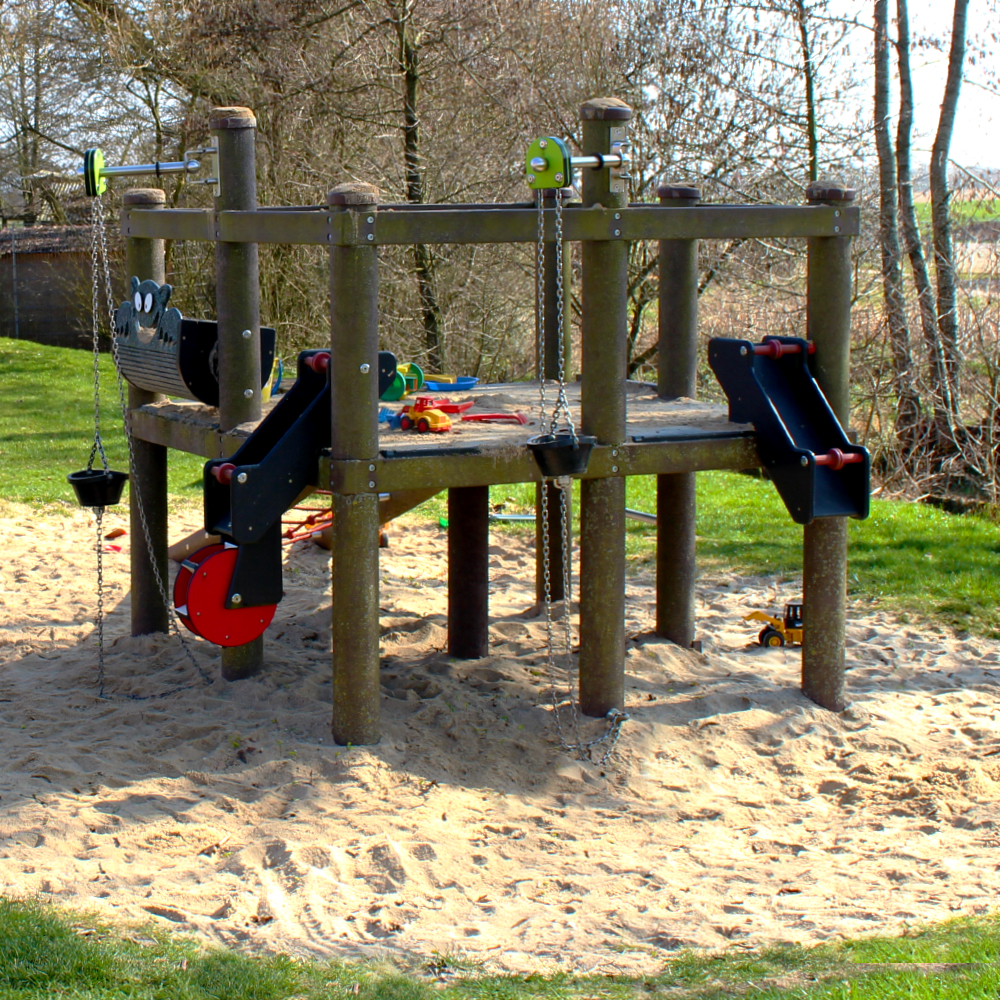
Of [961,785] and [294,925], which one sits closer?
[294,925]

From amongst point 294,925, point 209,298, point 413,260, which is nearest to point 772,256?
point 413,260

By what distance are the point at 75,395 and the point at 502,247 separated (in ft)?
17.8

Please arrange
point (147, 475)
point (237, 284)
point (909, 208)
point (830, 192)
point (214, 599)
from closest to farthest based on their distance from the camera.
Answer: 1. point (214, 599)
2. point (237, 284)
3. point (830, 192)
4. point (147, 475)
5. point (909, 208)

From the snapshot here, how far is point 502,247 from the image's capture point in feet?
46.7

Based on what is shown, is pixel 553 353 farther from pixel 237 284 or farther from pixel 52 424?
pixel 52 424

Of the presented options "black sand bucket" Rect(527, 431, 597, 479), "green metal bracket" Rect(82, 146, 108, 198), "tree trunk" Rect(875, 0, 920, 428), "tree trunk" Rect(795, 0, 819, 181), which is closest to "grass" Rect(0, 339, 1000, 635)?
"tree trunk" Rect(875, 0, 920, 428)

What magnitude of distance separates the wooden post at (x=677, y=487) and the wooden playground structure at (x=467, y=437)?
49cm

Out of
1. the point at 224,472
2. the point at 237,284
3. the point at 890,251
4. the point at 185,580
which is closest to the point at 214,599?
the point at 185,580

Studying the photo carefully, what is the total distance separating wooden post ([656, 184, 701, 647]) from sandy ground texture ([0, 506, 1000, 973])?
245 millimetres

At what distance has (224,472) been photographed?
4.32m

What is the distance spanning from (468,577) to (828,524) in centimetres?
164

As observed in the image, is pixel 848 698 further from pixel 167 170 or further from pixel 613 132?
pixel 167 170

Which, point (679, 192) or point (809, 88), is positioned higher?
point (809, 88)

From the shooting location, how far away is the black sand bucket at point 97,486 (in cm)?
502
